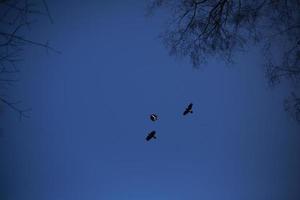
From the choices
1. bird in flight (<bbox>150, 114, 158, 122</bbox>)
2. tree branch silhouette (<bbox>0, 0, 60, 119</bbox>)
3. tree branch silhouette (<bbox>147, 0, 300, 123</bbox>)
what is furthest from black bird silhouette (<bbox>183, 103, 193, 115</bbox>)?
tree branch silhouette (<bbox>0, 0, 60, 119</bbox>)

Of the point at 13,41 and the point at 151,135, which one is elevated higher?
the point at 13,41

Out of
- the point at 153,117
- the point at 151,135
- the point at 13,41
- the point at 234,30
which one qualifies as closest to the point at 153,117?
the point at 153,117

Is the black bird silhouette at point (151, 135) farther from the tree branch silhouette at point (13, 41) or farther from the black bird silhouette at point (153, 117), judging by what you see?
the tree branch silhouette at point (13, 41)

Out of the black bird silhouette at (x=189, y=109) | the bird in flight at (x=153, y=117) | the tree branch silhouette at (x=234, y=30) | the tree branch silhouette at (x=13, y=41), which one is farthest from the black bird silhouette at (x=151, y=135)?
the tree branch silhouette at (x=13, y=41)

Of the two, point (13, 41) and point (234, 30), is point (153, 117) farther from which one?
point (13, 41)

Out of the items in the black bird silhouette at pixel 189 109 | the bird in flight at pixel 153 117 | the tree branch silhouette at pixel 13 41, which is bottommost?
the bird in flight at pixel 153 117

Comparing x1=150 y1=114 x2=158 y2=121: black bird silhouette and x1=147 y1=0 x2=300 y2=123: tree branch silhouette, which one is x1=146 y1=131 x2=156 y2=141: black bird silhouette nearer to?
x1=150 y1=114 x2=158 y2=121: black bird silhouette

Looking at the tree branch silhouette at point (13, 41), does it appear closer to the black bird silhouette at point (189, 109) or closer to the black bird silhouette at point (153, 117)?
the black bird silhouette at point (153, 117)

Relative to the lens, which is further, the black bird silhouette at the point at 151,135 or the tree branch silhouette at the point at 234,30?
the black bird silhouette at the point at 151,135

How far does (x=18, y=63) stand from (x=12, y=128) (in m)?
0.64

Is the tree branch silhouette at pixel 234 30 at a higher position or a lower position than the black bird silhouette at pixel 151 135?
higher

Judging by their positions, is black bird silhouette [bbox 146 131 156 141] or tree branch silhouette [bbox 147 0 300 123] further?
black bird silhouette [bbox 146 131 156 141]

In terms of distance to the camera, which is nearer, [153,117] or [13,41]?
[13,41]

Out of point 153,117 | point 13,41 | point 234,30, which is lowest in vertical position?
point 153,117
